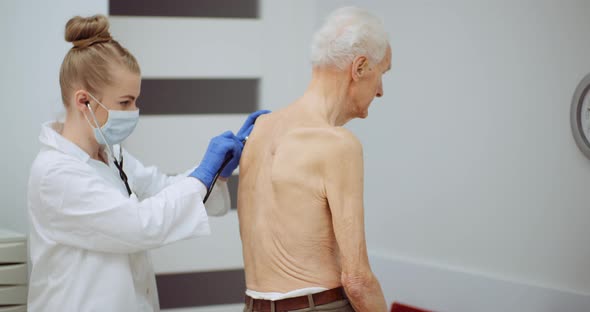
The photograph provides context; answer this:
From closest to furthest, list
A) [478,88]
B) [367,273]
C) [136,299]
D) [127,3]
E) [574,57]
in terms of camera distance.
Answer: [367,273] → [136,299] → [574,57] → [478,88] → [127,3]

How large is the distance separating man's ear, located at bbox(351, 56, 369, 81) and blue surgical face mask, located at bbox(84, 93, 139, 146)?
671 millimetres

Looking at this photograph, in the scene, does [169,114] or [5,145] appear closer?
[5,145]

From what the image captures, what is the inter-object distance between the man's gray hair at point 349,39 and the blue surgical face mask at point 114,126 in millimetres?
604

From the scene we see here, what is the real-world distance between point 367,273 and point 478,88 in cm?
161

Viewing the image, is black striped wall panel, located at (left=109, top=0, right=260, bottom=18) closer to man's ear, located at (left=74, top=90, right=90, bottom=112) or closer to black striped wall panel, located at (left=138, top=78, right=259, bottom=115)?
black striped wall panel, located at (left=138, top=78, right=259, bottom=115)

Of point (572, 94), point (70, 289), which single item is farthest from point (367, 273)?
point (572, 94)

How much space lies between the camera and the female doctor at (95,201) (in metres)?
2.01

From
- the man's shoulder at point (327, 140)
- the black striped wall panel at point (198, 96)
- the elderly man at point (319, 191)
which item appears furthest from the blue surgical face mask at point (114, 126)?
the black striped wall panel at point (198, 96)

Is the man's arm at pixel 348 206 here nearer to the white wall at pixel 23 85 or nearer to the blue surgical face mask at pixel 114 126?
the blue surgical face mask at pixel 114 126

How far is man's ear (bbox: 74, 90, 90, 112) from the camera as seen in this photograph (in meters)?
2.09

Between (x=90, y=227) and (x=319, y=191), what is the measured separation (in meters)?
0.65

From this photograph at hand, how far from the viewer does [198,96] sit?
3.70 m

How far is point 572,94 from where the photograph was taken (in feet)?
9.15

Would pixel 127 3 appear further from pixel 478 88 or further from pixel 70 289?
pixel 70 289
